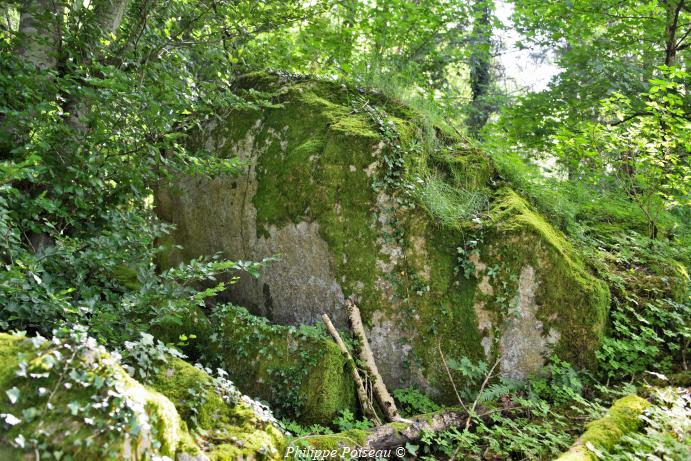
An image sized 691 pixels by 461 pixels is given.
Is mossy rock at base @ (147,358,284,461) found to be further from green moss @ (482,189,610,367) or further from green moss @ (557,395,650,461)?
green moss @ (482,189,610,367)

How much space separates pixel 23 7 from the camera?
420 cm

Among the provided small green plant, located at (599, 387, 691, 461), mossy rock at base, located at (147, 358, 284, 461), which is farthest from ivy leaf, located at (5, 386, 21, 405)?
small green plant, located at (599, 387, 691, 461)

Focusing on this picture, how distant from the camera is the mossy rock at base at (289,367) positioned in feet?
14.5

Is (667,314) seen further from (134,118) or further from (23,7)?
(23,7)

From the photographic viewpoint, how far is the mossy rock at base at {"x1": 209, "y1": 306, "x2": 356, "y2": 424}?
442 cm

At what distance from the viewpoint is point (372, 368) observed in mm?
4809

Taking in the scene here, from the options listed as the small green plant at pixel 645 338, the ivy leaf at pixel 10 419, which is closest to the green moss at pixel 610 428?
the small green plant at pixel 645 338

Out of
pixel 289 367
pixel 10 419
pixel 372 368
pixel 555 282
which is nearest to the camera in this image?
pixel 10 419

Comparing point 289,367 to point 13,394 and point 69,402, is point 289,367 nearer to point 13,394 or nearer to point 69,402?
point 69,402

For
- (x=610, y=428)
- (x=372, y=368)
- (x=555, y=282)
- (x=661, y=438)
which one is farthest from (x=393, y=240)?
(x=661, y=438)

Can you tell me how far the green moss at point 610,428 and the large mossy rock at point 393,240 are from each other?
3.07 feet

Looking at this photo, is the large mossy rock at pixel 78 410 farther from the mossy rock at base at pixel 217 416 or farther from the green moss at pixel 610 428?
the green moss at pixel 610 428

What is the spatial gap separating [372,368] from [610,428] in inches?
83.1

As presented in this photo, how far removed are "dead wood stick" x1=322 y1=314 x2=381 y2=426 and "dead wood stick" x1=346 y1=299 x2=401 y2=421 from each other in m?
0.13
